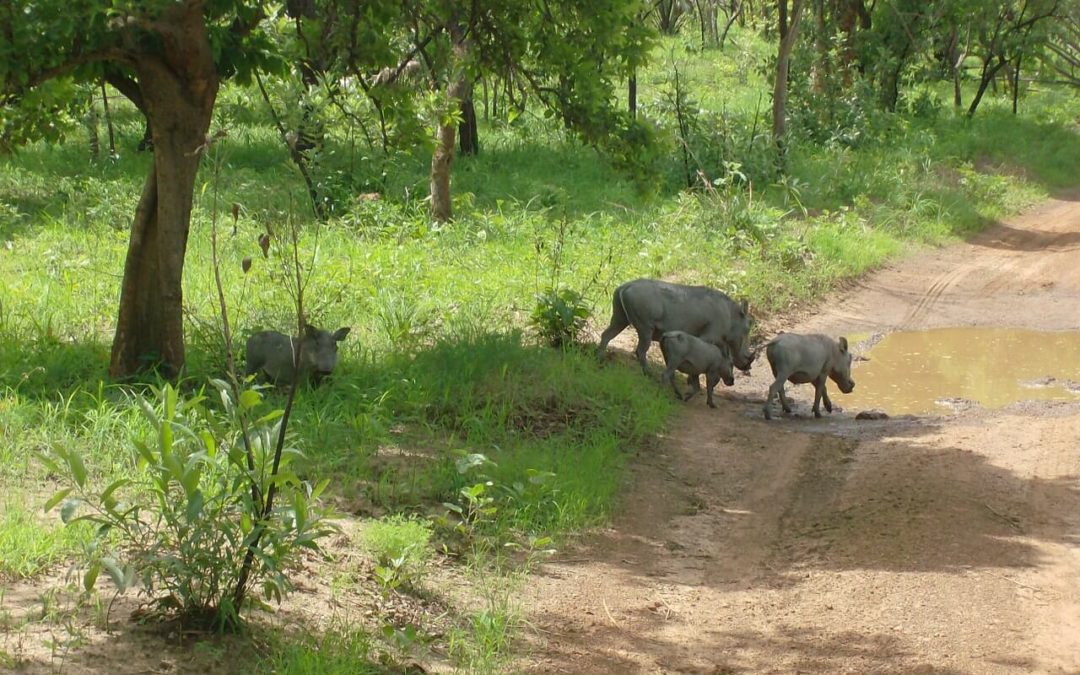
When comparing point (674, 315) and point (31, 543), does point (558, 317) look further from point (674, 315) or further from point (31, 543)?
point (31, 543)

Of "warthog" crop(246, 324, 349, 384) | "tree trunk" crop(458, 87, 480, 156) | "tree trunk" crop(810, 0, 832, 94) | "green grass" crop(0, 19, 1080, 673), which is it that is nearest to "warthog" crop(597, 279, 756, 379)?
"green grass" crop(0, 19, 1080, 673)

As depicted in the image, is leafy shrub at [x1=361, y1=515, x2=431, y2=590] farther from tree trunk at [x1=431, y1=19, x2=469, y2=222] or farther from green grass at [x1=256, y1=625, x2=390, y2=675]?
tree trunk at [x1=431, y1=19, x2=469, y2=222]

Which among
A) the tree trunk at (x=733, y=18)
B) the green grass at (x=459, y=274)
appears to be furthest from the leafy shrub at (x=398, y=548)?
the tree trunk at (x=733, y=18)

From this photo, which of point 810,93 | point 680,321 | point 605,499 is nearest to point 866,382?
point 680,321

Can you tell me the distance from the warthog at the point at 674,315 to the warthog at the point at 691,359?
0.32 m

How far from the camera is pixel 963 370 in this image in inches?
460

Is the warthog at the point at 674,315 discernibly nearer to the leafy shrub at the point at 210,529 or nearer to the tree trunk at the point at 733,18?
the leafy shrub at the point at 210,529

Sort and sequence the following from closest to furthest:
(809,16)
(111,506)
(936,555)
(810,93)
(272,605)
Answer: (111,506), (272,605), (936,555), (810,93), (809,16)

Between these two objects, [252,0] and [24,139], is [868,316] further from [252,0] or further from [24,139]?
[24,139]

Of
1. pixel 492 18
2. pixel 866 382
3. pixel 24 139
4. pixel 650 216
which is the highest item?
pixel 492 18

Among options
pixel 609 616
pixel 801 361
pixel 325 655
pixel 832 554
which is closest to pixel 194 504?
pixel 325 655

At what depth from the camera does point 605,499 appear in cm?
760

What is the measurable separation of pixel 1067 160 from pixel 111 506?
923 inches

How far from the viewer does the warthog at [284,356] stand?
865cm
